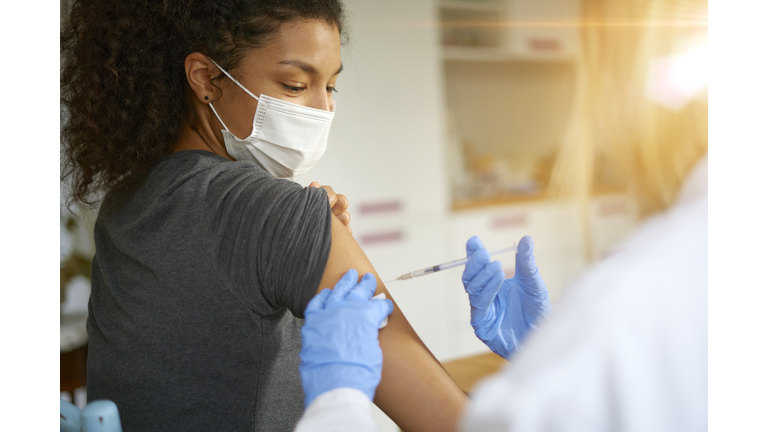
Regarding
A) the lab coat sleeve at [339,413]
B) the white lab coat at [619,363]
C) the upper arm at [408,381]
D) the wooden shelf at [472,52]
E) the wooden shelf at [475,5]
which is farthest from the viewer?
the wooden shelf at [472,52]

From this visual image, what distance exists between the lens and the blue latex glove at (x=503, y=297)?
88cm

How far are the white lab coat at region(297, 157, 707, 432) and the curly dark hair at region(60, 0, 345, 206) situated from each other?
0.63m

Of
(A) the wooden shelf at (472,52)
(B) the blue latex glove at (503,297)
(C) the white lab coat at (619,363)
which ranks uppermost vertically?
(A) the wooden shelf at (472,52)

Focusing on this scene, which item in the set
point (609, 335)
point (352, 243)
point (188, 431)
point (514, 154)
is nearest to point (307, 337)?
point (352, 243)

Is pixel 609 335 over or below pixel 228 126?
below

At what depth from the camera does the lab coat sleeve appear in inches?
21.9

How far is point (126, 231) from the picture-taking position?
79cm

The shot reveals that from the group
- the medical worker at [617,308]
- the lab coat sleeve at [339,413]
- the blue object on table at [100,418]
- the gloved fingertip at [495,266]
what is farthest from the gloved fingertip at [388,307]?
the blue object on table at [100,418]

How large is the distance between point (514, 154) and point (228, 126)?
10.3 feet

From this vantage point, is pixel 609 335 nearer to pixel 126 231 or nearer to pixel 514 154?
pixel 126 231

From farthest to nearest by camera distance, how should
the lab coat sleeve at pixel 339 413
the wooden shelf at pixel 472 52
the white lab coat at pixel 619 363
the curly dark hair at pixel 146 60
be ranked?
the wooden shelf at pixel 472 52
the curly dark hair at pixel 146 60
the lab coat sleeve at pixel 339 413
the white lab coat at pixel 619 363

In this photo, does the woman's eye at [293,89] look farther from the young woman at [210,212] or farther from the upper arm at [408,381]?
the upper arm at [408,381]

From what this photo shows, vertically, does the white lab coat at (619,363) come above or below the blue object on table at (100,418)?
above

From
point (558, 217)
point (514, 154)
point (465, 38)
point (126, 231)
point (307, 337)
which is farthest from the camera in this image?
point (514, 154)
